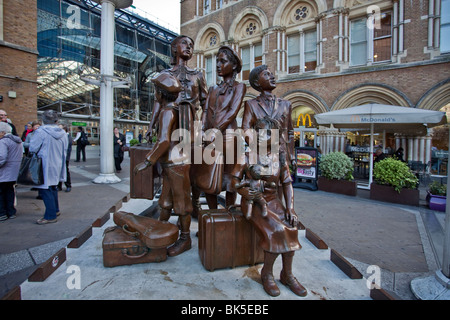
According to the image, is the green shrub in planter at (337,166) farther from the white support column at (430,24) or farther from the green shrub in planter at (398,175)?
the white support column at (430,24)

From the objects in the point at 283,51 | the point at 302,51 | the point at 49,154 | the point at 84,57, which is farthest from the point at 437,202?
the point at 84,57

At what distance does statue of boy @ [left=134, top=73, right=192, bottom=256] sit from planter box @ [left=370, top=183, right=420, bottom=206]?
576 cm

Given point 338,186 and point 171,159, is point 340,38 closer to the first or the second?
point 338,186

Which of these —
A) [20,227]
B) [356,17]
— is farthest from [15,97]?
[356,17]

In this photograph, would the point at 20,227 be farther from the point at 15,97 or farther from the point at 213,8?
the point at 213,8

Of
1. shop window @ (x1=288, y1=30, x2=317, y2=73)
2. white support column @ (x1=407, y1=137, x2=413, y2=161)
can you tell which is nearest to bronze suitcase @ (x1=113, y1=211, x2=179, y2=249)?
white support column @ (x1=407, y1=137, x2=413, y2=161)

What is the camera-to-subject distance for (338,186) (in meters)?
7.12

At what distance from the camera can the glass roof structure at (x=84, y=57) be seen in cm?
1727

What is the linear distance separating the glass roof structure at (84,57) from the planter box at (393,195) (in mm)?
16421

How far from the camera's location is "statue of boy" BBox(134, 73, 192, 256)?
2.45 meters

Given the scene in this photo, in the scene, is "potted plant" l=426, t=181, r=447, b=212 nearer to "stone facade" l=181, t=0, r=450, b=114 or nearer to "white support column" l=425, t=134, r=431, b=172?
"stone facade" l=181, t=0, r=450, b=114

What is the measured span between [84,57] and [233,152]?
70.3 ft

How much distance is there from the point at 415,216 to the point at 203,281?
516cm

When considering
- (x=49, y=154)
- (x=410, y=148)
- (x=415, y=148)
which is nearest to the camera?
(x=49, y=154)
